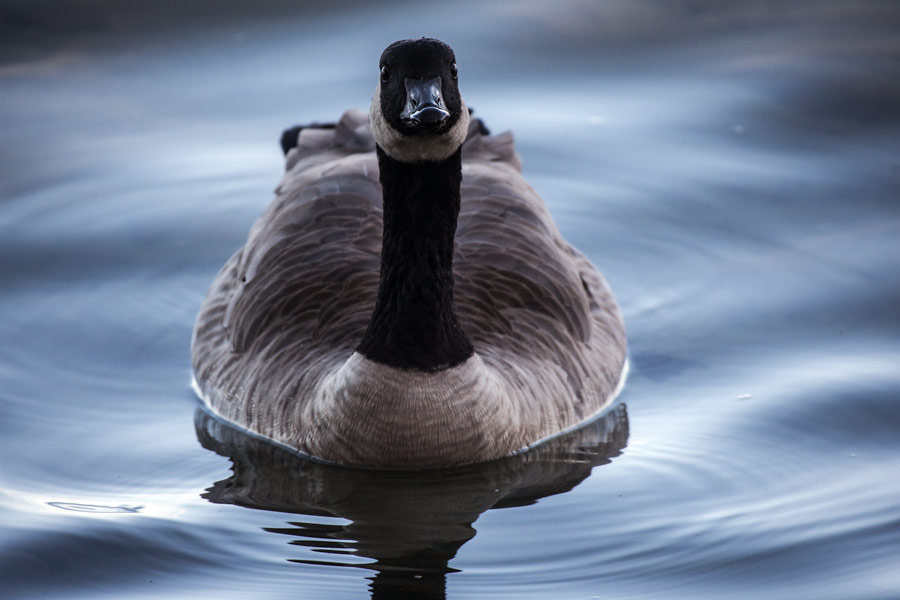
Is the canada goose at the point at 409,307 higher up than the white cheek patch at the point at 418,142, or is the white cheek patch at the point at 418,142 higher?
the white cheek patch at the point at 418,142

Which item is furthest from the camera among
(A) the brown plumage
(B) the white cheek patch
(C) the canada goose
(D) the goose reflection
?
(A) the brown plumage

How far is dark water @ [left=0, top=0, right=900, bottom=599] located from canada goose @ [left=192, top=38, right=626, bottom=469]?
263 millimetres

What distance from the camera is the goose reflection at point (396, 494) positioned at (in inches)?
300

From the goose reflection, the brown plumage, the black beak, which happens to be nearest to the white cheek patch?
the black beak

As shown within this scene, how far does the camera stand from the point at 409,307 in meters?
8.32

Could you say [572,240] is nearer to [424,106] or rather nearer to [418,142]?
[418,142]

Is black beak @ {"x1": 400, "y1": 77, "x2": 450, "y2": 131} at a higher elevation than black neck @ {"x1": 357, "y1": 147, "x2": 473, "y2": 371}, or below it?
higher

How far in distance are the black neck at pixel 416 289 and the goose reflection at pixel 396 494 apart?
70 cm

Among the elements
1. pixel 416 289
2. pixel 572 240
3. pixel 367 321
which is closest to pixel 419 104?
pixel 416 289

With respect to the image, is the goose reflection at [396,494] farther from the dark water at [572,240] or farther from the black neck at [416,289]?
the black neck at [416,289]

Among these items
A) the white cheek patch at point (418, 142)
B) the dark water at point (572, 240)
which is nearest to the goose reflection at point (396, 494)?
the dark water at point (572, 240)

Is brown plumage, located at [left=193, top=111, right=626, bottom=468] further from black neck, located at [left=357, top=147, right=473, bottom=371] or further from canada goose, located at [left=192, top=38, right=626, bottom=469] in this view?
black neck, located at [left=357, top=147, right=473, bottom=371]

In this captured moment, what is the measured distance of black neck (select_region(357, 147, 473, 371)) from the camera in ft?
27.1

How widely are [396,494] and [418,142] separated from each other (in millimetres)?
1940
